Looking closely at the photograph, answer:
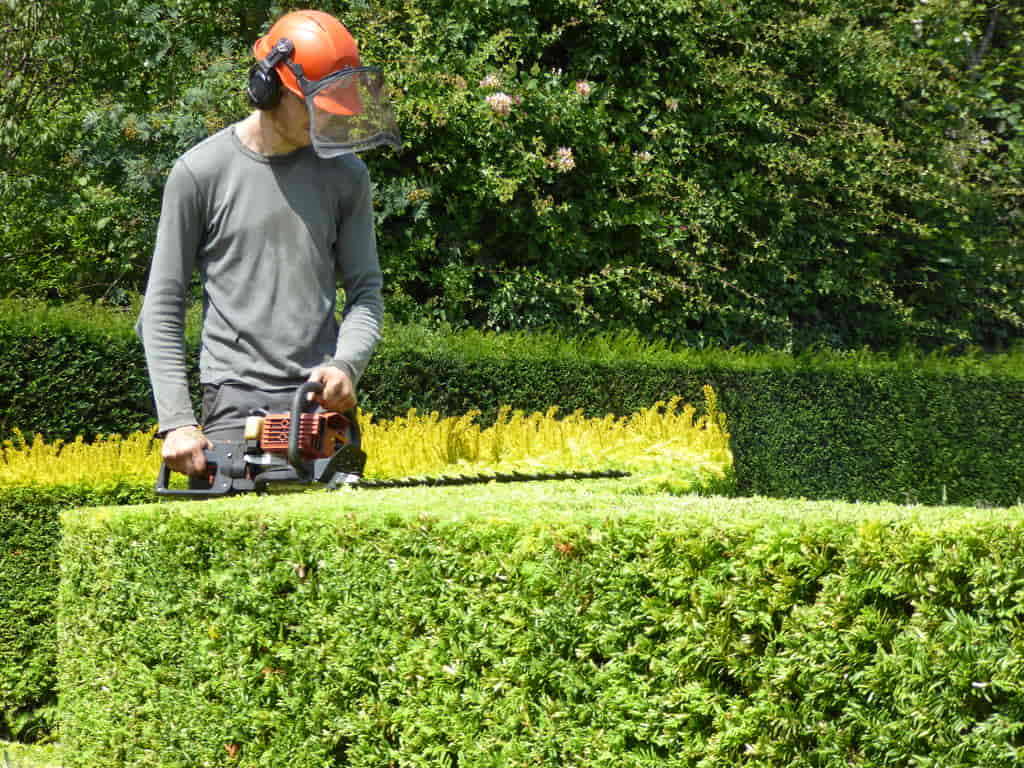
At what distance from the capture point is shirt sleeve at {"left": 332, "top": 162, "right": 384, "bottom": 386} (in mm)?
3715

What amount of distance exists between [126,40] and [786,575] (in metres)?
9.07

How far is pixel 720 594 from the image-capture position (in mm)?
2268

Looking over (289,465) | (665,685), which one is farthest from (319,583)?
(665,685)

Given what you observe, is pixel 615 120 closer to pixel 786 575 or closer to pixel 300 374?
pixel 300 374

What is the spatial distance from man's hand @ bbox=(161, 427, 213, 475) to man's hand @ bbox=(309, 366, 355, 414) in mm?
345

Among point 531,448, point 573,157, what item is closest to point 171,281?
point 531,448

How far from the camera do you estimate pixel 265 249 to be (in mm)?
3588

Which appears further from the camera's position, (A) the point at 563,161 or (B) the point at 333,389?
(A) the point at 563,161

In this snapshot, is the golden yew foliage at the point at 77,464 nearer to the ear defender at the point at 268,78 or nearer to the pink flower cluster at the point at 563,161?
the ear defender at the point at 268,78

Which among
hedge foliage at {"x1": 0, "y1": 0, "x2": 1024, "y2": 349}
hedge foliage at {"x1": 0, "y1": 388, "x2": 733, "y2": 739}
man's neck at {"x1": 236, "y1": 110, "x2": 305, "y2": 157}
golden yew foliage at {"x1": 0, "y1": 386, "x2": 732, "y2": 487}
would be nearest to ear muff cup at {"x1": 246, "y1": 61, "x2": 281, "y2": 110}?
man's neck at {"x1": 236, "y1": 110, "x2": 305, "y2": 157}

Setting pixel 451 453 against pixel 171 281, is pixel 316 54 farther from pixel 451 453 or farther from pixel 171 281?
pixel 451 453

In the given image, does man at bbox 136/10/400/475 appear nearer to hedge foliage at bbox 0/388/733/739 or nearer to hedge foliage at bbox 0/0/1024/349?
hedge foliage at bbox 0/388/733/739

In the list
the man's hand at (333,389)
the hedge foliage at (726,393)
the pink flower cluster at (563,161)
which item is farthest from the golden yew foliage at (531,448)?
the pink flower cluster at (563,161)

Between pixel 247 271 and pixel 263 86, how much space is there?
537 millimetres
